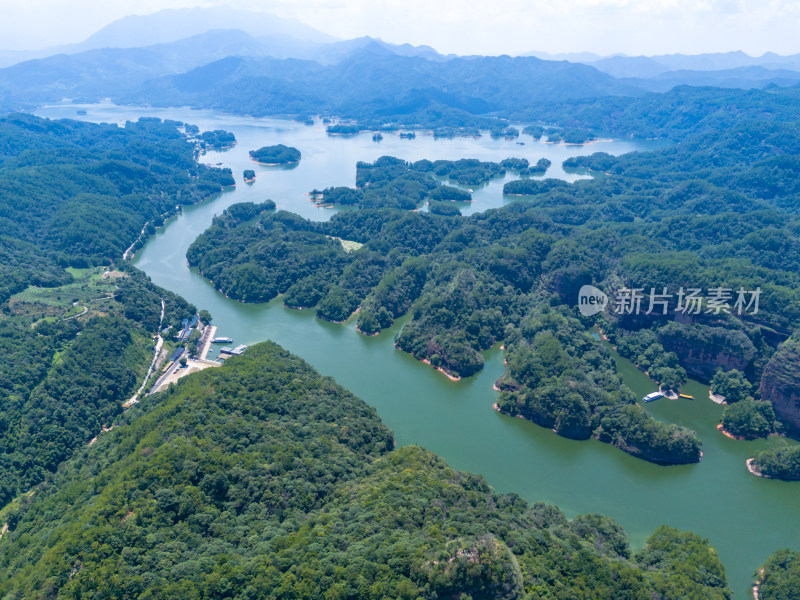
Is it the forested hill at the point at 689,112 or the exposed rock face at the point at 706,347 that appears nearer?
the exposed rock face at the point at 706,347

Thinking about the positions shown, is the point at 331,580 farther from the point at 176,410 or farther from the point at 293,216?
the point at 293,216

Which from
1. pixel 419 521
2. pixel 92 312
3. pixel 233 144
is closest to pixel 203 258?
pixel 92 312

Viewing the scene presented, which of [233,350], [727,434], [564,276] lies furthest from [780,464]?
[233,350]

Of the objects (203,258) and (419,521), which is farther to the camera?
(203,258)

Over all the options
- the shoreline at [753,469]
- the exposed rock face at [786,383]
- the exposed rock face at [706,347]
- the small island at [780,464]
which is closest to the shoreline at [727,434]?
the shoreline at [753,469]

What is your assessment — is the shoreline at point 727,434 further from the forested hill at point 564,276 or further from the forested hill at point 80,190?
the forested hill at point 80,190

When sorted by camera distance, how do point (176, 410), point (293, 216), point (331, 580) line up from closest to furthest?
point (331, 580) → point (176, 410) → point (293, 216)

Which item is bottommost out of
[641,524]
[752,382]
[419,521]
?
[641,524]
